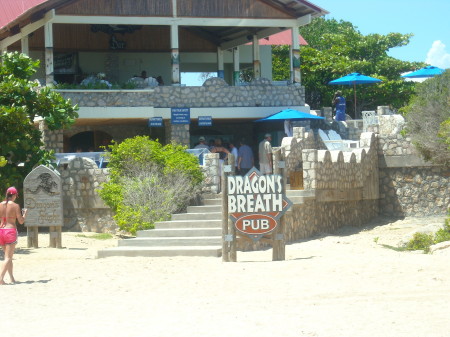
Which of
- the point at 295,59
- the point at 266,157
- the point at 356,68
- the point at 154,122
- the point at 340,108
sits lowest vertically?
the point at 266,157

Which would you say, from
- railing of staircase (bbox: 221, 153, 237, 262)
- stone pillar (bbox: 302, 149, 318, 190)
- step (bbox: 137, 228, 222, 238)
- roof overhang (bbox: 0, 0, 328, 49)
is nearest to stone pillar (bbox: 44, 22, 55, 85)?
roof overhang (bbox: 0, 0, 328, 49)

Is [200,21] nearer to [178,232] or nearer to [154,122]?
[154,122]

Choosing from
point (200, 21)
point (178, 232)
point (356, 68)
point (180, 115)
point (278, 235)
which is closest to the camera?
point (278, 235)

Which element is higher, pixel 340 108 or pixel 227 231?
pixel 340 108

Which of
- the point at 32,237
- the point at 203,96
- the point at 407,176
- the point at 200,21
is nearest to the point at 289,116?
the point at 203,96

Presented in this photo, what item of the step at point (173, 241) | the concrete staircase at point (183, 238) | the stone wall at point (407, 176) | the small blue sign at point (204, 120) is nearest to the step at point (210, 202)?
the concrete staircase at point (183, 238)

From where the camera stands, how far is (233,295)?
13883mm

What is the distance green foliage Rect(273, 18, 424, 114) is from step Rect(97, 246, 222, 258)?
22.3m

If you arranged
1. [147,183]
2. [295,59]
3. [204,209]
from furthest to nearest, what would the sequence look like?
[295,59], [147,183], [204,209]

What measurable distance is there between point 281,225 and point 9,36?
16414mm

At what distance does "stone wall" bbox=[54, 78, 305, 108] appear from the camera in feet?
90.4

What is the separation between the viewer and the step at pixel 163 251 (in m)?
18.4

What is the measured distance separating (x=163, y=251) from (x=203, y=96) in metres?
A: 10.8

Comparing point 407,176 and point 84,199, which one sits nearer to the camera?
point 84,199
